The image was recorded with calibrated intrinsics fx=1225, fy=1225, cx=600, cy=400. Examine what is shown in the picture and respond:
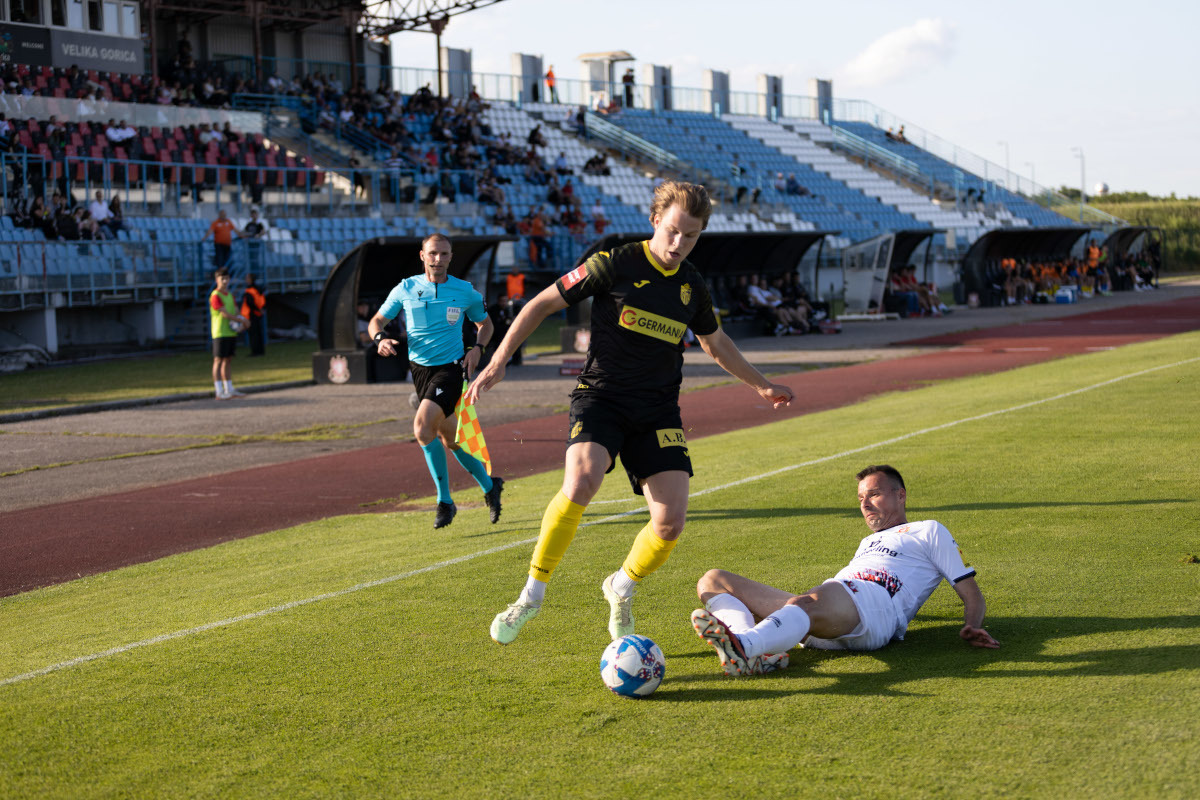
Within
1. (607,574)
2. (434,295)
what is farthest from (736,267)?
(607,574)

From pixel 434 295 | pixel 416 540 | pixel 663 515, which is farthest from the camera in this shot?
pixel 434 295

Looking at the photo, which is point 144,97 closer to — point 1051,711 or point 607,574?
point 607,574

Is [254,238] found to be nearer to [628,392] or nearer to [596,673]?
[628,392]

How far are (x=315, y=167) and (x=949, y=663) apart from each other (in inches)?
1298

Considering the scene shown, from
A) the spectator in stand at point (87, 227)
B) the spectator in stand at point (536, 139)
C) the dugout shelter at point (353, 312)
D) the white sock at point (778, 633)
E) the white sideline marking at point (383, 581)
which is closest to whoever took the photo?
the white sock at point (778, 633)

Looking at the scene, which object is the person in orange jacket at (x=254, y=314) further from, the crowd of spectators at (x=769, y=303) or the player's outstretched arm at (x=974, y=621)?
the player's outstretched arm at (x=974, y=621)

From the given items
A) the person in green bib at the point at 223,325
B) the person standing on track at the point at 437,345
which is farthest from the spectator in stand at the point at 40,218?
the person standing on track at the point at 437,345

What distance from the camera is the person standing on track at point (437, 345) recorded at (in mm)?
9516

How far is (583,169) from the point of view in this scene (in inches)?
1815

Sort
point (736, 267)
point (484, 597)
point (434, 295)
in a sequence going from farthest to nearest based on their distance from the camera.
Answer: point (736, 267), point (434, 295), point (484, 597)

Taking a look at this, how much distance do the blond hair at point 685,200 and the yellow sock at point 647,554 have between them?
1.37 m

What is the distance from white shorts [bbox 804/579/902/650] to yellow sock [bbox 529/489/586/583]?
1.16m

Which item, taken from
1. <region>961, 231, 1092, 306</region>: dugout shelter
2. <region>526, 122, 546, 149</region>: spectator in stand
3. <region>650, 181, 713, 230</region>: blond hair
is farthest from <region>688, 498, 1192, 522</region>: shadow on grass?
<region>526, 122, 546, 149</region>: spectator in stand

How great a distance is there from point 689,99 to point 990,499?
54.1m
